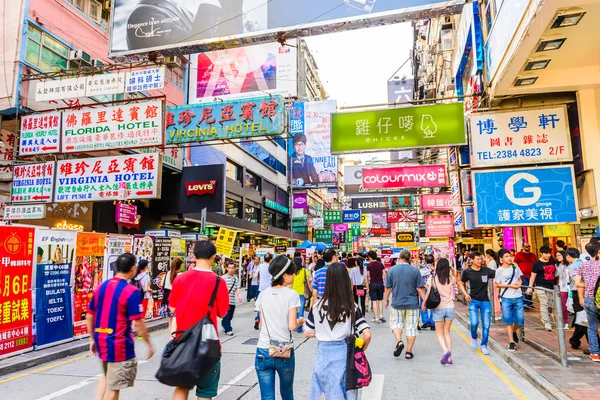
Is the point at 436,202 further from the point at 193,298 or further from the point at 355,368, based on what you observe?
the point at 193,298

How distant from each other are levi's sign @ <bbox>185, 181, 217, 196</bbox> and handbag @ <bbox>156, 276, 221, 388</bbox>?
16664 millimetres

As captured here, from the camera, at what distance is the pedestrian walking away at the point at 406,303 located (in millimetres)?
7312

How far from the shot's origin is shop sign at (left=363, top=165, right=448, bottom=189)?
13.4m

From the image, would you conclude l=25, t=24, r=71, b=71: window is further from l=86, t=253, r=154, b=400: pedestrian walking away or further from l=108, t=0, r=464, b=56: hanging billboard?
l=86, t=253, r=154, b=400: pedestrian walking away

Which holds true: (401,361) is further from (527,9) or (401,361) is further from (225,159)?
(225,159)

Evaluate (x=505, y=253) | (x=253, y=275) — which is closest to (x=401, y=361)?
(x=505, y=253)

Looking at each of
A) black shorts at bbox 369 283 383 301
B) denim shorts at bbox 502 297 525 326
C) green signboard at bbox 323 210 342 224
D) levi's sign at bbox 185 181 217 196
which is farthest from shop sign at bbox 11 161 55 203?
green signboard at bbox 323 210 342 224

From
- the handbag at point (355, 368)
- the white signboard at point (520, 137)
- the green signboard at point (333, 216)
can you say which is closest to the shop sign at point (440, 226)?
the white signboard at point (520, 137)

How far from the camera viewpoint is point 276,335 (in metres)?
3.69

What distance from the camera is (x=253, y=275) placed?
49.3 feet

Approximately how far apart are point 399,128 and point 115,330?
6.74 metres

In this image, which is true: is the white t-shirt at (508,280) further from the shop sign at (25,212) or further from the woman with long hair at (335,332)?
the shop sign at (25,212)

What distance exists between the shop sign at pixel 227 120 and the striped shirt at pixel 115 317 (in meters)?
8.21

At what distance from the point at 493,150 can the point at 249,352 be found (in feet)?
22.0
